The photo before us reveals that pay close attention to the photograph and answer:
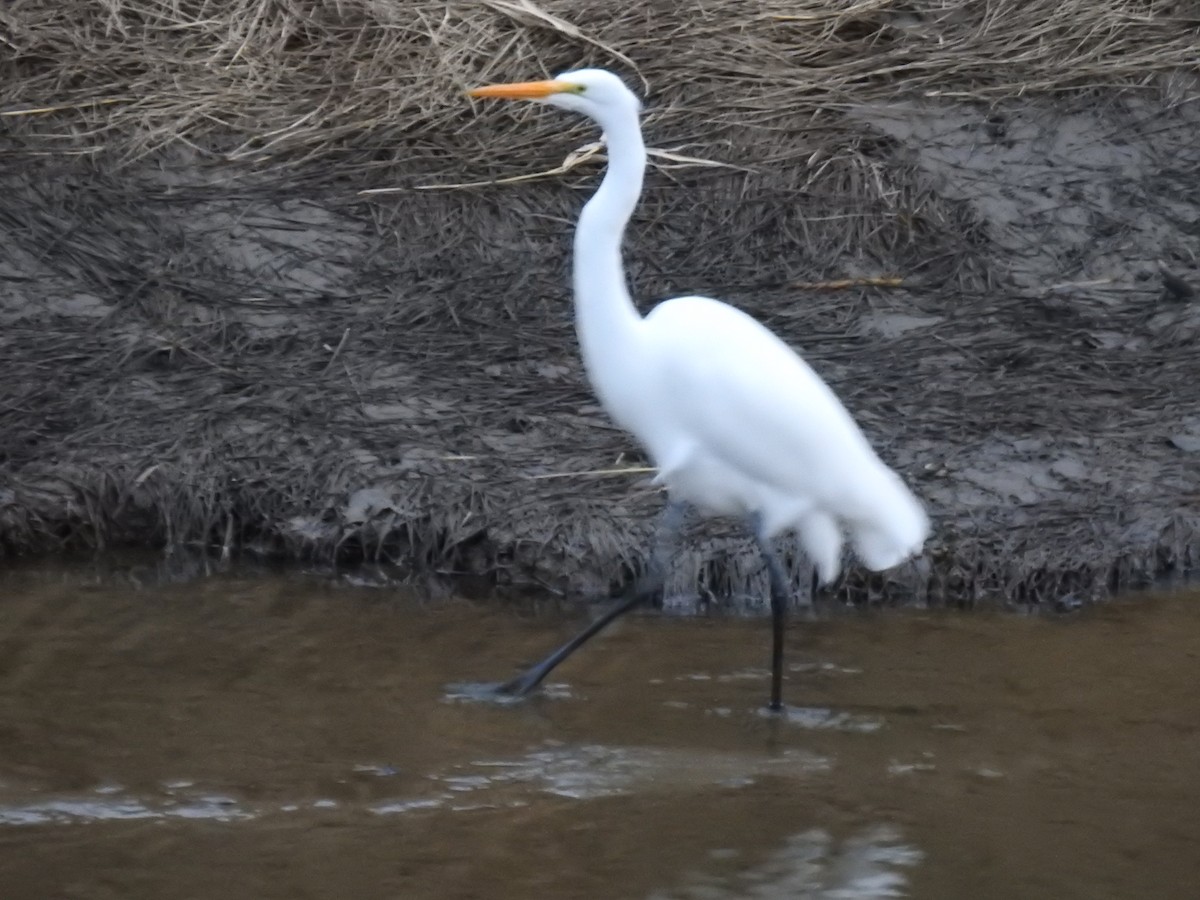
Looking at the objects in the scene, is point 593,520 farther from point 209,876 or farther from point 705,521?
point 209,876

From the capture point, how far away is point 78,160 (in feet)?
21.7

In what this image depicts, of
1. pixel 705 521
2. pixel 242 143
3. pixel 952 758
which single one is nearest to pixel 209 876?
pixel 952 758

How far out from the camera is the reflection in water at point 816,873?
334cm

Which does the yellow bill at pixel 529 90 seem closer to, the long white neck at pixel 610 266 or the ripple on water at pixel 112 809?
the long white neck at pixel 610 266

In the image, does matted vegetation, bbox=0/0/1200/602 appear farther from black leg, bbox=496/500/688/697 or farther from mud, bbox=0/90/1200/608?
black leg, bbox=496/500/688/697

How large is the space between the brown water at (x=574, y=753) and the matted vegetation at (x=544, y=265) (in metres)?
0.31

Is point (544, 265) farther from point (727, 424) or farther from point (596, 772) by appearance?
point (596, 772)

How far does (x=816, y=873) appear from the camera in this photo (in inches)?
135

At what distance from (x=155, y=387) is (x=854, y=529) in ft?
8.12

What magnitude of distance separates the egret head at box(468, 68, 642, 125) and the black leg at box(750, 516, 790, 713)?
108 cm

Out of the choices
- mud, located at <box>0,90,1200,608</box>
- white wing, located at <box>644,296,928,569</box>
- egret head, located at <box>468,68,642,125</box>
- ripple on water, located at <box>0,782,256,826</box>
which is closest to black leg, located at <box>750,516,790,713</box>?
white wing, located at <box>644,296,928,569</box>

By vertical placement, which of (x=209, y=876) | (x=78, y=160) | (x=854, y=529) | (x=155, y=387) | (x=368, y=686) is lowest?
(x=209, y=876)

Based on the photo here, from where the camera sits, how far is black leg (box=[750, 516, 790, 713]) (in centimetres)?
411

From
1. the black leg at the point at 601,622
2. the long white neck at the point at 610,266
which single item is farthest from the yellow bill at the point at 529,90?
the black leg at the point at 601,622
